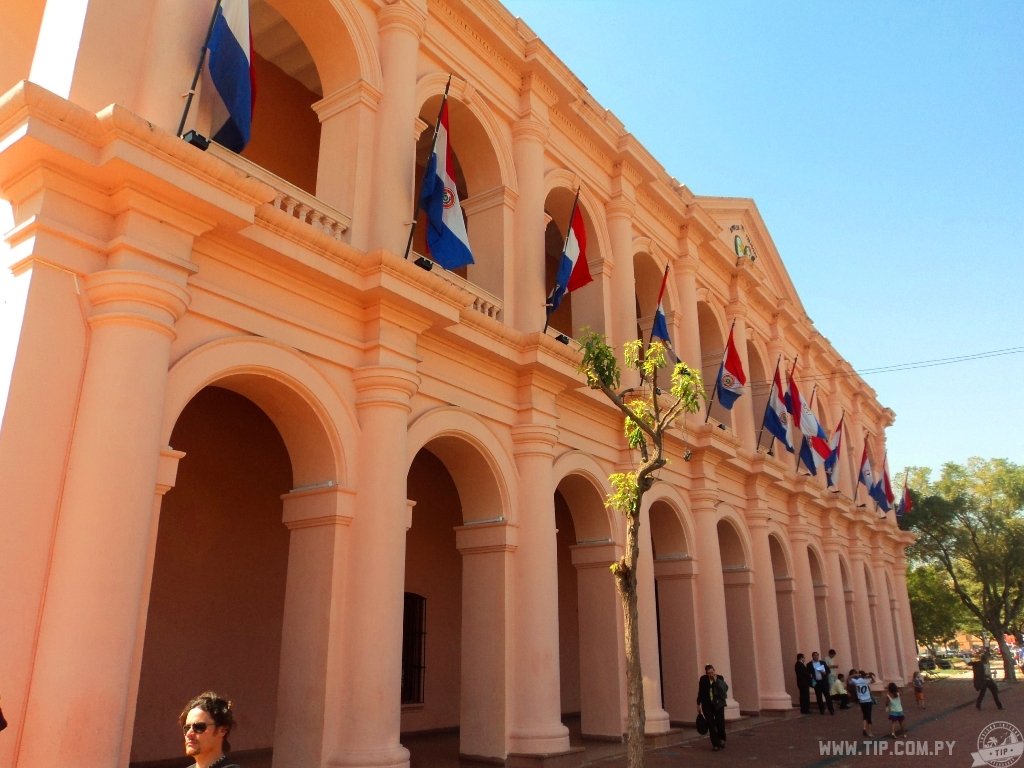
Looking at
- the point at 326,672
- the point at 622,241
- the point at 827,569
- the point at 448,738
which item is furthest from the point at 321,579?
the point at 827,569

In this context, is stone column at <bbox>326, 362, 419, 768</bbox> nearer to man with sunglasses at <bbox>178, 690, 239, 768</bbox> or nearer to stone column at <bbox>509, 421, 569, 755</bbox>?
stone column at <bbox>509, 421, 569, 755</bbox>

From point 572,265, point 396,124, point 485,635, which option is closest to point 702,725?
point 485,635

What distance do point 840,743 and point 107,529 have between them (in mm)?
11644

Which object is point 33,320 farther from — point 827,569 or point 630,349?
point 827,569

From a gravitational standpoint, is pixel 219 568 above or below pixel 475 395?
below

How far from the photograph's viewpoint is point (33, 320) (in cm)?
638

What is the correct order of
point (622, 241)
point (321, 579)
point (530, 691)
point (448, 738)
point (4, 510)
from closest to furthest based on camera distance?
point (4, 510) < point (321, 579) < point (530, 691) < point (448, 738) < point (622, 241)

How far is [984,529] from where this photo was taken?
37531 millimetres

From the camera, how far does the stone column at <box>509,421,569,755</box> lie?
1032 cm

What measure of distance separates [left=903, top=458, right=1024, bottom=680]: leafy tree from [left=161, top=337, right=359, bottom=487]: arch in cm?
3521

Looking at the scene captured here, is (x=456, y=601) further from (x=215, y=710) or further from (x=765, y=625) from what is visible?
(x=215, y=710)

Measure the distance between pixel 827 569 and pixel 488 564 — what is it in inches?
576

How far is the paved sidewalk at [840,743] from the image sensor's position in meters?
11.1

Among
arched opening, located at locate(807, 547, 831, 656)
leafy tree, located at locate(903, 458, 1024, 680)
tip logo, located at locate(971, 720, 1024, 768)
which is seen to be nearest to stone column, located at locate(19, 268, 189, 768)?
tip logo, located at locate(971, 720, 1024, 768)
